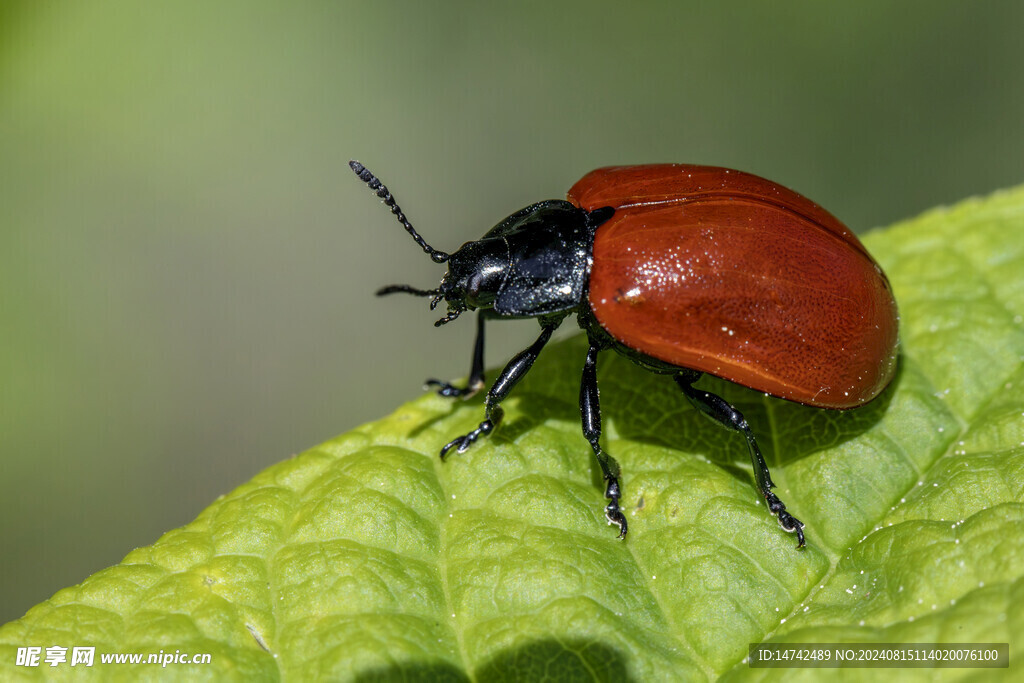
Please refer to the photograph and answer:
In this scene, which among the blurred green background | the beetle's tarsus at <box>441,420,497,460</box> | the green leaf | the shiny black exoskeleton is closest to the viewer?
the green leaf

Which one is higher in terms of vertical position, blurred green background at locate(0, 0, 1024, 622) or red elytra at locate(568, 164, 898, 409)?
blurred green background at locate(0, 0, 1024, 622)

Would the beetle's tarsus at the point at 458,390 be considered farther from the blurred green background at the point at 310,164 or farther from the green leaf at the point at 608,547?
the blurred green background at the point at 310,164

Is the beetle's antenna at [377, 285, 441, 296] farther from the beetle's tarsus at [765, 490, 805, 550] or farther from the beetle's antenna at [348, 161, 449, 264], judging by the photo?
the beetle's tarsus at [765, 490, 805, 550]

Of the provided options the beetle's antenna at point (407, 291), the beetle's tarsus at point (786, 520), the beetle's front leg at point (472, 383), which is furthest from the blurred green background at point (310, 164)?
the beetle's tarsus at point (786, 520)

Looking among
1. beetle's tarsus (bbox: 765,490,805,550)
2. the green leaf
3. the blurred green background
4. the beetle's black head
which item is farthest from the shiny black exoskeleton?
the blurred green background

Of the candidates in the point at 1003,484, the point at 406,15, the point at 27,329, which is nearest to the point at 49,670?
the point at 1003,484

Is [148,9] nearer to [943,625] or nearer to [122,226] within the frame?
[122,226]

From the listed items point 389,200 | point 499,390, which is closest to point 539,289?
point 499,390

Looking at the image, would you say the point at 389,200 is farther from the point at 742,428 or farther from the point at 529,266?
the point at 742,428
